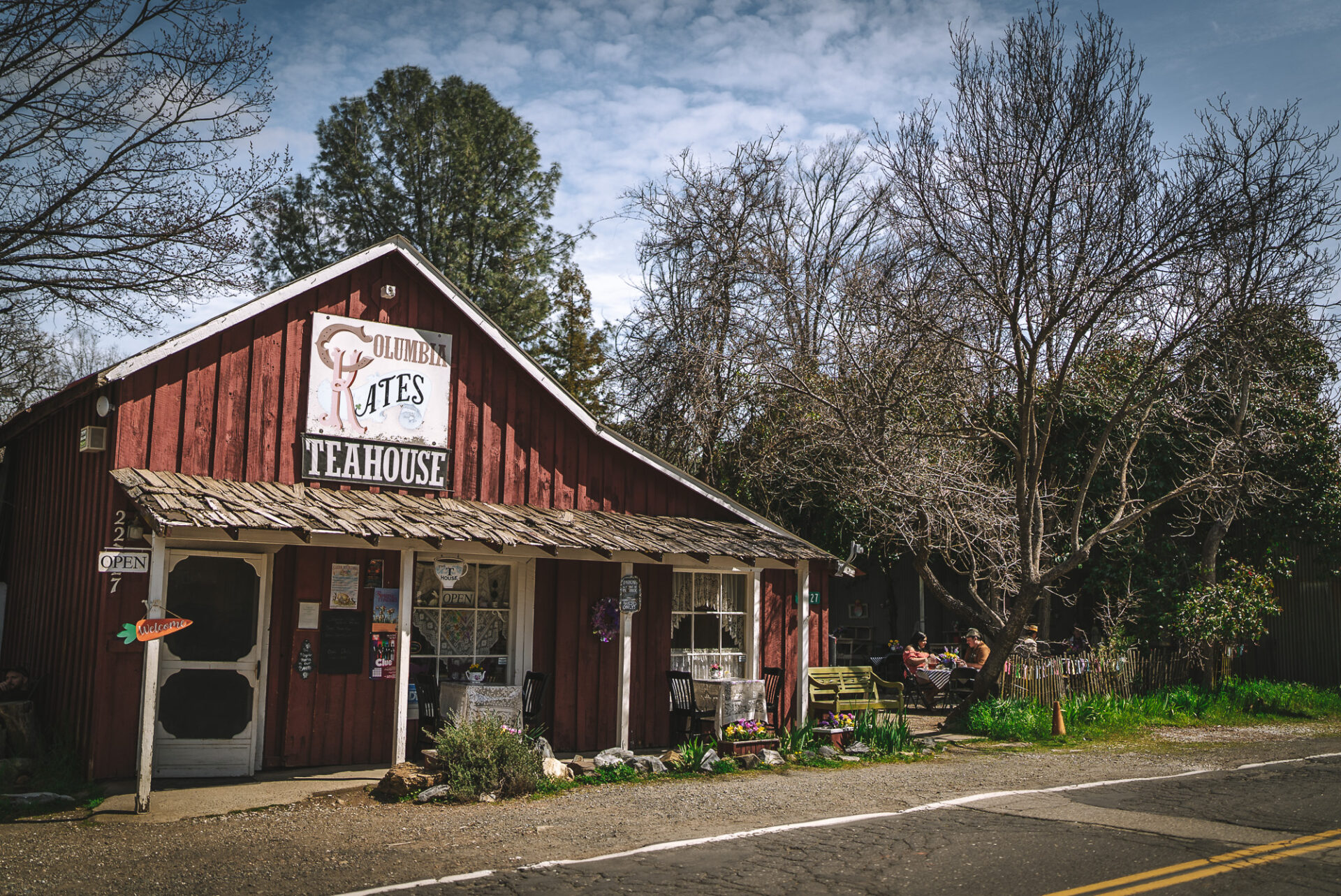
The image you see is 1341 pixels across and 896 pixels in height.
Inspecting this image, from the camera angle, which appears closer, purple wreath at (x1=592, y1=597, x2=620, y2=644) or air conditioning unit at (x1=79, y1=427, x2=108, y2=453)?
air conditioning unit at (x1=79, y1=427, x2=108, y2=453)

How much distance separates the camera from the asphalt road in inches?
238

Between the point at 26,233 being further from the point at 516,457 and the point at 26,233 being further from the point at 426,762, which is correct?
the point at 426,762

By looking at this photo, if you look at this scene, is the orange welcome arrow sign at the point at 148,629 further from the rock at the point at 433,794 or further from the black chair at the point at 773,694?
the black chair at the point at 773,694

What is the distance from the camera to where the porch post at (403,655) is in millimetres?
9719

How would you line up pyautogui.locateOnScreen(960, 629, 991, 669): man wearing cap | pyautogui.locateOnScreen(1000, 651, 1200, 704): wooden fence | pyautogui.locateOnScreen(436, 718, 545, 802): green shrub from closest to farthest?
pyautogui.locateOnScreen(436, 718, 545, 802): green shrub
pyautogui.locateOnScreen(1000, 651, 1200, 704): wooden fence
pyautogui.locateOnScreen(960, 629, 991, 669): man wearing cap

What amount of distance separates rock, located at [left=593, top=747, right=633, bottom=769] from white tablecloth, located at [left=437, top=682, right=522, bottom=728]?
0.88 metres

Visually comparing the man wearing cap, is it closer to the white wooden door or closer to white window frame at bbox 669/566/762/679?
white window frame at bbox 669/566/762/679

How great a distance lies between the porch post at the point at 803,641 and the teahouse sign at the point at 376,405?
15.4ft

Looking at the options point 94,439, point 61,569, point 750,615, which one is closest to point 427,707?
point 61,569

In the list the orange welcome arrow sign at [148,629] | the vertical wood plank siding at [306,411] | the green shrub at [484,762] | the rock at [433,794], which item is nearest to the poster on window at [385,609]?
the vertical wood plank siding at [306,411]

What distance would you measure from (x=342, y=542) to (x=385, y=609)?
4.88 feet

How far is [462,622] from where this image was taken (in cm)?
1138

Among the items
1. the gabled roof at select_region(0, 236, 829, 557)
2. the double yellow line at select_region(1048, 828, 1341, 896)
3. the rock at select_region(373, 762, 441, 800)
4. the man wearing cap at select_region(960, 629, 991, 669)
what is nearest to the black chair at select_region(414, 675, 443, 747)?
the rock at select_region(373, 762, 441, 800)

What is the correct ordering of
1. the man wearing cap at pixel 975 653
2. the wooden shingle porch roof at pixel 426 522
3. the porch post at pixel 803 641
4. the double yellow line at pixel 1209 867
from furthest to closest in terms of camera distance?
the man wearing cap at pixel 975 653, the porch post at pixel 803 641, the wooden shingle porch roof at pixel 426 522, the double yellow line at pixel 1209 867
